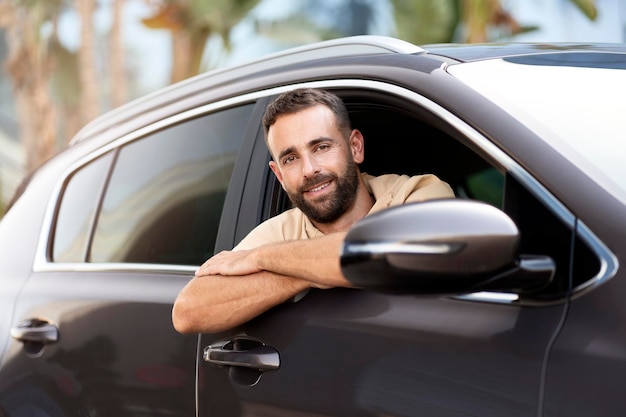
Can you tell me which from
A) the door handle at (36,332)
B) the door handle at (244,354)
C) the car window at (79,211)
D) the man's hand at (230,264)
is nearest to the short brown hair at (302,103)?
the man's hand at (230,264)

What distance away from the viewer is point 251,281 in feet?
8.47

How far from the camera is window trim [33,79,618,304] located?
6.46ft

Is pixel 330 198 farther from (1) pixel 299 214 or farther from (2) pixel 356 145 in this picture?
(2) pixel 356 145

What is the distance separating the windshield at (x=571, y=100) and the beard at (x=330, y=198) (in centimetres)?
55

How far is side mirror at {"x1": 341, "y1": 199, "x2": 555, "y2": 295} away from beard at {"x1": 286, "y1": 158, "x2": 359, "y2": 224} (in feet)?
3.22

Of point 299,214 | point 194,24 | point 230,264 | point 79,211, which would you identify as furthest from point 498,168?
point 194,24

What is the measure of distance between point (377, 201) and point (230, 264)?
42cm

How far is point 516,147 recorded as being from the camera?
2158 millimetres

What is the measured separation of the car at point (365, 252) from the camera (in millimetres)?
1902

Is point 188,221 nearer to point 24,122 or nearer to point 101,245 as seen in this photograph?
point 101,245

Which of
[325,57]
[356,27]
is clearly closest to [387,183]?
[325,57]

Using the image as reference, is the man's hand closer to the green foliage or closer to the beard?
the beard

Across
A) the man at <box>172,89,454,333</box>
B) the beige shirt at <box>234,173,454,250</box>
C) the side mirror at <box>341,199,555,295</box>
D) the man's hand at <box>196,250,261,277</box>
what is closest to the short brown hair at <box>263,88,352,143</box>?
the man at <box>172,89,454,333</box>

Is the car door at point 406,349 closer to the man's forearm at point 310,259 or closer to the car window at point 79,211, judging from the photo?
the man's forearm at point 310,259
